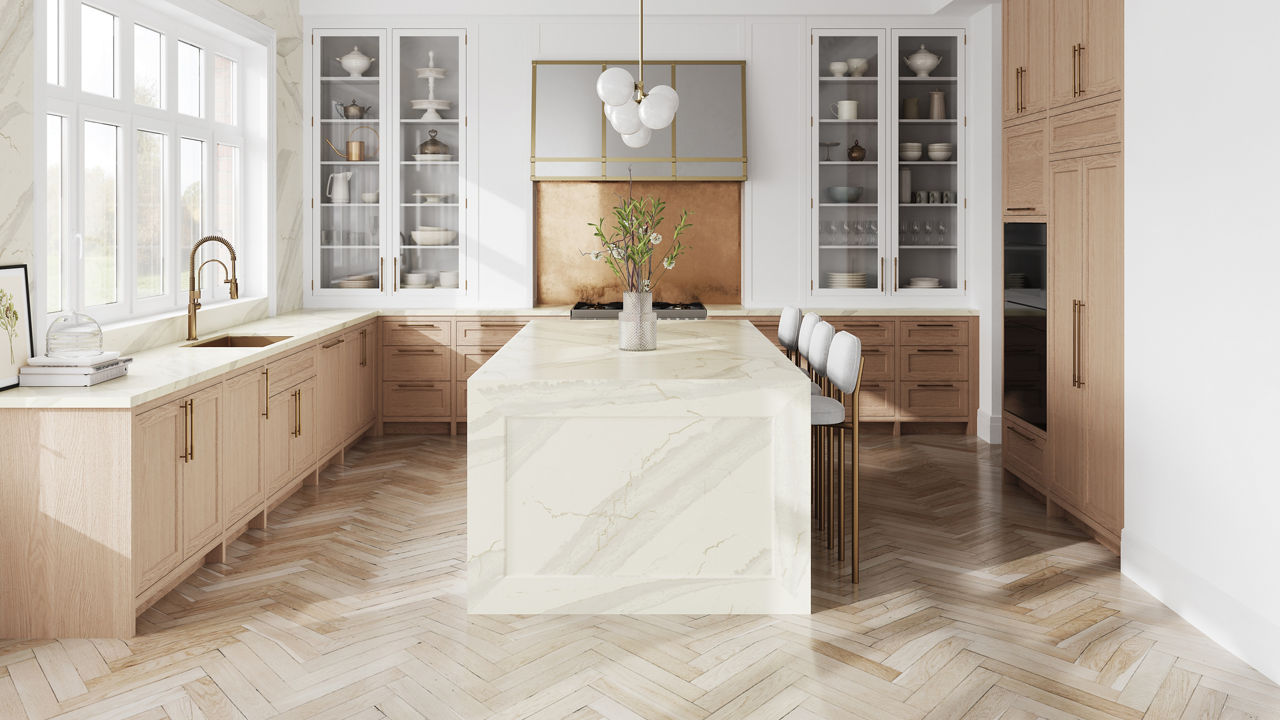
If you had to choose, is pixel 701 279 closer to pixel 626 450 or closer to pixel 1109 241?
pixel 1109 241

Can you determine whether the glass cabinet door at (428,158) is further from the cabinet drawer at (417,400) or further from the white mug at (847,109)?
the white mug at (847,109)

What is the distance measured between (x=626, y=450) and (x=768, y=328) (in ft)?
11.5

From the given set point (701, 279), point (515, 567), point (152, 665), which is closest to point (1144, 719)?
point (515, 567)

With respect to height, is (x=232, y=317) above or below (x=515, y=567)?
above

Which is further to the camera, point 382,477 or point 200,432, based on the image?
point 382,477

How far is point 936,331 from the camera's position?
659 centimetres

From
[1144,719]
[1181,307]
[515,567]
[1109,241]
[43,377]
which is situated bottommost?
[1144,719]

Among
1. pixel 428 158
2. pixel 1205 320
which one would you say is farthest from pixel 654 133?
pixel 1205 320

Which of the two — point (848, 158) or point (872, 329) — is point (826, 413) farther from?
point (848, 158)

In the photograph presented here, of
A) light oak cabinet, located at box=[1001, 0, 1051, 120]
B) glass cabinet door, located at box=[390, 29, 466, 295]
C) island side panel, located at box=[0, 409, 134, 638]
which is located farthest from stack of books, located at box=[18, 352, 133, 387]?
light oak cabinet, located at box=[1001, 0, 1051, 120]

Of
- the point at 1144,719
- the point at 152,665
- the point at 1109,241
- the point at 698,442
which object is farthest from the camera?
the point at 1109,241

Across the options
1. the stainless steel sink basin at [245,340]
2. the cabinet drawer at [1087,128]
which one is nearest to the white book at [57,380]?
the stainless steel sink basin at [245,340]

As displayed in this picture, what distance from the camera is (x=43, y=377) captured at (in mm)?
3336

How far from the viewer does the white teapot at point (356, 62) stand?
6.64 m
